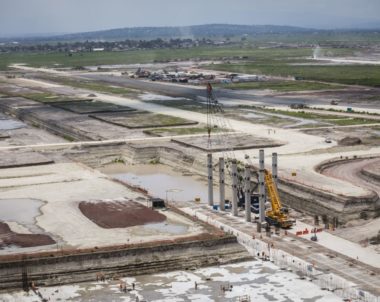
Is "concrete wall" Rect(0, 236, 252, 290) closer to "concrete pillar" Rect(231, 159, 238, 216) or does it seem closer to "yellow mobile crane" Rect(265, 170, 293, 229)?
"yellow mobile crane" Rect(265, 170, 293, 229)

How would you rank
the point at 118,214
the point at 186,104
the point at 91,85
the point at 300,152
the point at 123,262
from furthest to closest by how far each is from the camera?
1. the point at 91,85
2. the point at 186,104
3. the point at 300,152
4. the point at 118,214
5. the point at 123,262

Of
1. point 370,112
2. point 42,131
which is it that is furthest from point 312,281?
point 370,112

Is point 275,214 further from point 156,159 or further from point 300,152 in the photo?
point 156,159

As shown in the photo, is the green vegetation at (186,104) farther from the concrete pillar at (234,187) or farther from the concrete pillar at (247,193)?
the concrete pillar at (247,193)

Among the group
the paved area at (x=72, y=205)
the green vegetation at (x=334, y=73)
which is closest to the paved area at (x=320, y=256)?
the paved area at (x=72, y=205)

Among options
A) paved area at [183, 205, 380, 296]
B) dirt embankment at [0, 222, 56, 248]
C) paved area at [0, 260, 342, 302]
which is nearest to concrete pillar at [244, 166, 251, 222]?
paved area at [183, 205, 380, 296]

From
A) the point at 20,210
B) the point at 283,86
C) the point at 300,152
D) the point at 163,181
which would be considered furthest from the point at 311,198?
the point at 283,86

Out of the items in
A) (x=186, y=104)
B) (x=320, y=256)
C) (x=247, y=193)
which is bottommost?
(x=186, y=104)
